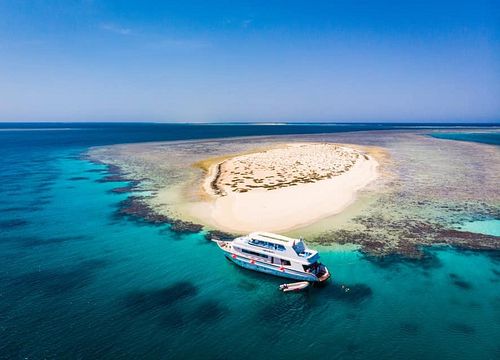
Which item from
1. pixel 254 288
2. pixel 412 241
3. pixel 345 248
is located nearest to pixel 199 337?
pixel 254 288

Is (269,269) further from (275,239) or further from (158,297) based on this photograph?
(158,297)

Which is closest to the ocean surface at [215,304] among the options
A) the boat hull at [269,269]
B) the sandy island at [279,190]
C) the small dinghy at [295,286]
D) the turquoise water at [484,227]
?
the turquoise water at [484,227]

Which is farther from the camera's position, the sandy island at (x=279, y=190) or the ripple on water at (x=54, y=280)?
the sandy island at (x=279, y=190)

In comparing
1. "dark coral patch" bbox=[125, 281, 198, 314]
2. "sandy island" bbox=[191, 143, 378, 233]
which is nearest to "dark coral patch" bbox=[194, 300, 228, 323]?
"dark coral patch" bbox=[125, 281, 198, 314]

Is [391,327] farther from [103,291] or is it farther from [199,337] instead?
[103,291]

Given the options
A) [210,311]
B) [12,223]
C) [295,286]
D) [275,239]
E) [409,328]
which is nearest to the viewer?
[409,328]

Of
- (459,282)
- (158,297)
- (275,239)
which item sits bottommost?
(459,282)

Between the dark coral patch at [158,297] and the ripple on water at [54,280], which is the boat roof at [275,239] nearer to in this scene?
the dark coral patch at [158,297]

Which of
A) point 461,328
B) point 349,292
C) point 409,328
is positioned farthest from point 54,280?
point 461,328
